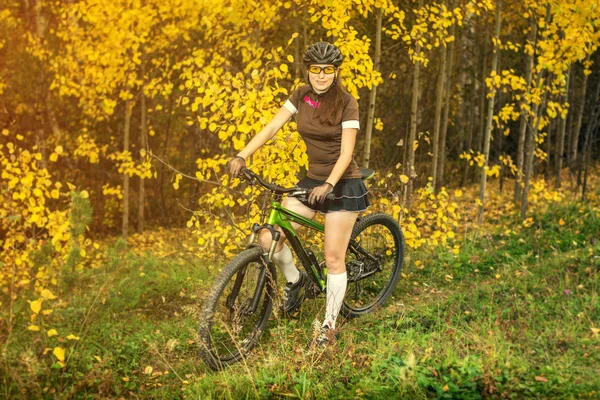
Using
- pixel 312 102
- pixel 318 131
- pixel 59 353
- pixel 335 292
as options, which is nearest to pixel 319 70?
pixel 312 102

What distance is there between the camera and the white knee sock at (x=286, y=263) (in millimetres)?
5293

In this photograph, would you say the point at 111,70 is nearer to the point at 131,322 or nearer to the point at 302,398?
the point at 131,322

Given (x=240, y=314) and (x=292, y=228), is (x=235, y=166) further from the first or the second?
(x=240, y=314)

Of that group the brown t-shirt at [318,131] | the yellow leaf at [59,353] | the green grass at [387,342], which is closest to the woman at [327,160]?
the brown t-shirt at [318,131]

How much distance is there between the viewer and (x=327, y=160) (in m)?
5.14

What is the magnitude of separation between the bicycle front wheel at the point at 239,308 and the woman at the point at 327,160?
0.21 m

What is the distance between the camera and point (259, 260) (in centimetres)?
505

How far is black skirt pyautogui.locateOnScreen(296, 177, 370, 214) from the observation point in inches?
204

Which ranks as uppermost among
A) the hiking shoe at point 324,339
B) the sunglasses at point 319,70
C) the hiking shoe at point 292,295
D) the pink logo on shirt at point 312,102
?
the sunglasses at point 319,70

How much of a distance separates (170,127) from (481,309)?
1078cm

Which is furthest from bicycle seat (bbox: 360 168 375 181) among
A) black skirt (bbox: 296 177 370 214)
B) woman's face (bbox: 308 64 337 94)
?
woman's face (bbox: 308 64 337 94)

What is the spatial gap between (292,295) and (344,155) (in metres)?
1.32

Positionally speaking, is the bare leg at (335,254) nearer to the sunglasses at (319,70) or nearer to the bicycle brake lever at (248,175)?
the bicycle brake lever at (248,175)

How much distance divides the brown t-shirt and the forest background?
1205 millimetres
